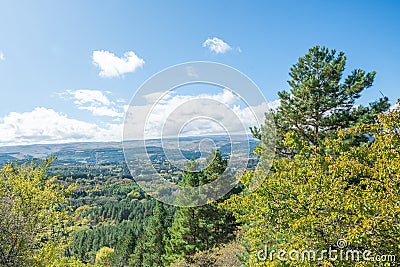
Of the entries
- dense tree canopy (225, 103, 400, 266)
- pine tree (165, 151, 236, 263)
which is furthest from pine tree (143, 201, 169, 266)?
dense tree canopy (225, 103, 400, 266)

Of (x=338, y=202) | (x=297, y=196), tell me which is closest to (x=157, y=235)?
(x=297, y=196)

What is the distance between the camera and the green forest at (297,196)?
5.20m

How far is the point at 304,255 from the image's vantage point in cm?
572

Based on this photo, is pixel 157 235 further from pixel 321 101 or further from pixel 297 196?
pixel 297 196

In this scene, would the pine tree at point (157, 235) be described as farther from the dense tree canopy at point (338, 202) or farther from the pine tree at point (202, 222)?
the dense tree canopy at point (338, 202)

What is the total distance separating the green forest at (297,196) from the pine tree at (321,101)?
0.16ft

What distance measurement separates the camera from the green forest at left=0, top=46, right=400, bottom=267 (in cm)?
520

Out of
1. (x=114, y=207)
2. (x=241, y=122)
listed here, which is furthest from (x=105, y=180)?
(x=241, y=122)

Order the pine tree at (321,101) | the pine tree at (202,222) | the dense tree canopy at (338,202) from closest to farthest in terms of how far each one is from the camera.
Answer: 1. the dense tree canopy at (338,202)
2. the pine tree at (321,101)
3. the pine tree at (202,222)

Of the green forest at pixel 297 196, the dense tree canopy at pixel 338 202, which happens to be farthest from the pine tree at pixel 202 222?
the dense tree canopy at pixel 338 202

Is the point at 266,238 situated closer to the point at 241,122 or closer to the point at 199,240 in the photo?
the point at 241,122

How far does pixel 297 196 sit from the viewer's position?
639 cm

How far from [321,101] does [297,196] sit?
777cm

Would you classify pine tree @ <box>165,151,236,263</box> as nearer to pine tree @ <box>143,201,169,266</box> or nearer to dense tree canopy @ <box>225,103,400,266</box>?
pine tree @ <box>143,201,169,266</box>
